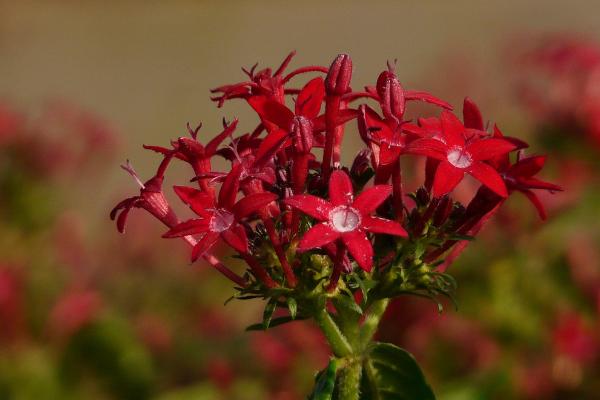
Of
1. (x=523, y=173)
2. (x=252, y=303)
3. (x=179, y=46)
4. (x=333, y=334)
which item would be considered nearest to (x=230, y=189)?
(x=333, y=334)

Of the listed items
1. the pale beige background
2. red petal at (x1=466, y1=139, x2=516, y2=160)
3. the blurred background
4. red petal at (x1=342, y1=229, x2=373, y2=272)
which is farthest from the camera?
the pale beige background

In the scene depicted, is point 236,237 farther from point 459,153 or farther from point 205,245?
point 459,153

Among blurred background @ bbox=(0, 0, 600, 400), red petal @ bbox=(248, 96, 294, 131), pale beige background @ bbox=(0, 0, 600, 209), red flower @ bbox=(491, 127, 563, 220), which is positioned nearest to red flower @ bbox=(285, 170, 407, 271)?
red petal @ bbox=(248, 96, 294, 131)

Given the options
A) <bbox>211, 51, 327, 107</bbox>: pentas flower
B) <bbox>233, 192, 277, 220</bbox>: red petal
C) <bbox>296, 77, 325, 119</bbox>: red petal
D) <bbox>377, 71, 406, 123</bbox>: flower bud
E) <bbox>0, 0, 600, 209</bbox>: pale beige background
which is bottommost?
<bbox>0, 0, 600, 209</bbox>: pale beige background

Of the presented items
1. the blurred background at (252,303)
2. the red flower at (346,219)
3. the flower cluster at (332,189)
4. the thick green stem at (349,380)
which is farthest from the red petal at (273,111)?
the blurred background at (252,303)

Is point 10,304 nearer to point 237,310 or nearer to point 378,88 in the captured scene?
point 237,310

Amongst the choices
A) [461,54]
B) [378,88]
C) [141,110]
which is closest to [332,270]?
[378,88]

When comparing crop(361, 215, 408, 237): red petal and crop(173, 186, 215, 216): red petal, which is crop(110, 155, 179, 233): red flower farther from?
crop(361, 215, 408, 237): red petal
